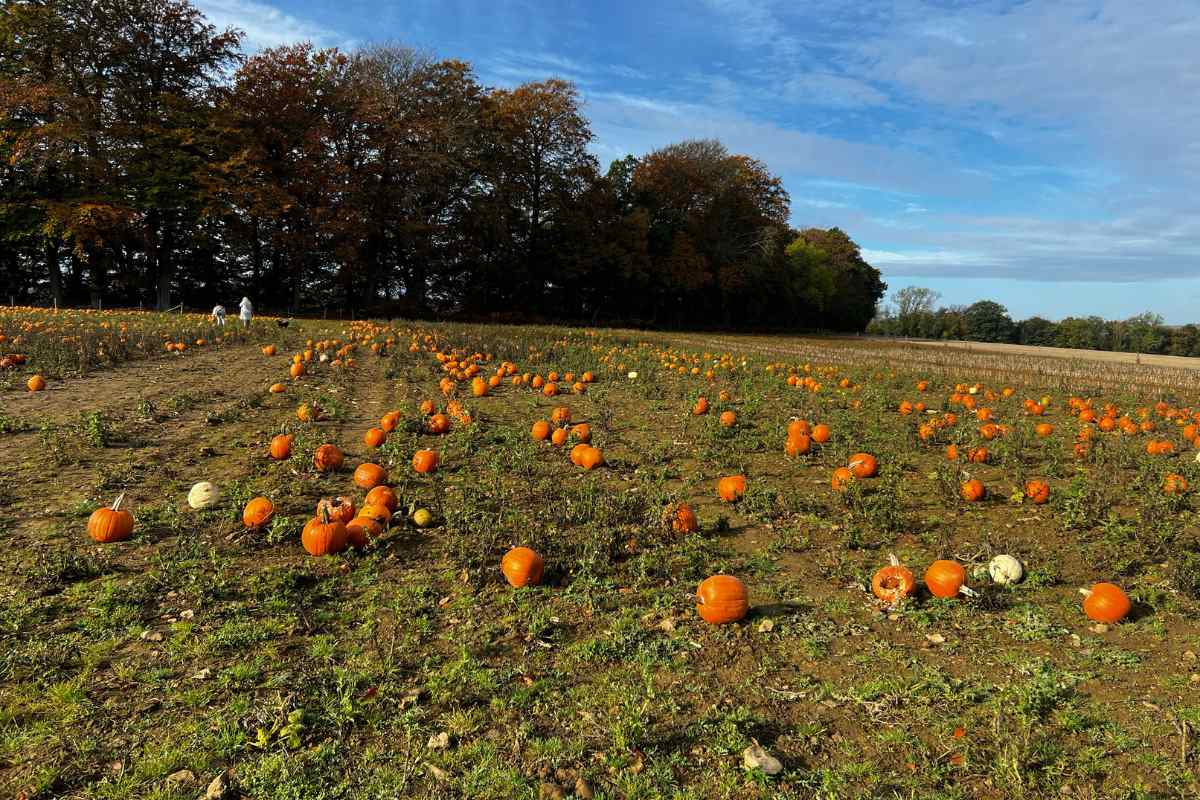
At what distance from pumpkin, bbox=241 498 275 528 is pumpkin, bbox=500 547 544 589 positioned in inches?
82.2

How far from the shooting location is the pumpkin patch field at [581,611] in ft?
9.66

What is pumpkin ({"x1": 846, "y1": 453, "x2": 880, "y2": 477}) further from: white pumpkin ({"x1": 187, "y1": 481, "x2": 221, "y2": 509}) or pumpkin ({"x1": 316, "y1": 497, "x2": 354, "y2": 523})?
white pumpkin ({"x1": 187, "y1": 481, "x2": 221, "y2": 509})

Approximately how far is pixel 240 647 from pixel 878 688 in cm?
365

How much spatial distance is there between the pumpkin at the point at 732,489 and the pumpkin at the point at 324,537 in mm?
3457

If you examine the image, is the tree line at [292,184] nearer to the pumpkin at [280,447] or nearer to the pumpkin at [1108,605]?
the pumpkin at [280,447]

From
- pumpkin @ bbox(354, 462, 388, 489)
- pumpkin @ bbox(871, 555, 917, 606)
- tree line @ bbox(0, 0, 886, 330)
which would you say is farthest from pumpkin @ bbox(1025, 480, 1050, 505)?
tree line @ bbox(0, 0, 886, 330)

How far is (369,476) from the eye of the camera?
620 centimetres

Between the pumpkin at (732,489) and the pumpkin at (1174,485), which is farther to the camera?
the pumpkin at (1174,485)

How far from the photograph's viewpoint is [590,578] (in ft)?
15.5

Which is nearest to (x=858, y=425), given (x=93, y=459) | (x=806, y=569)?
(x=806, y=569)

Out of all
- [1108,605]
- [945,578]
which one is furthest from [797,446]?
[1108,605]

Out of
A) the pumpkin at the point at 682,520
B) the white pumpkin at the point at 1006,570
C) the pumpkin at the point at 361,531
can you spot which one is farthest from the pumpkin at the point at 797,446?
the pumpkin at the point at 361,531

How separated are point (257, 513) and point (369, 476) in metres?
1.16

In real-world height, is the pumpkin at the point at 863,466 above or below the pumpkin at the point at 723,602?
above
